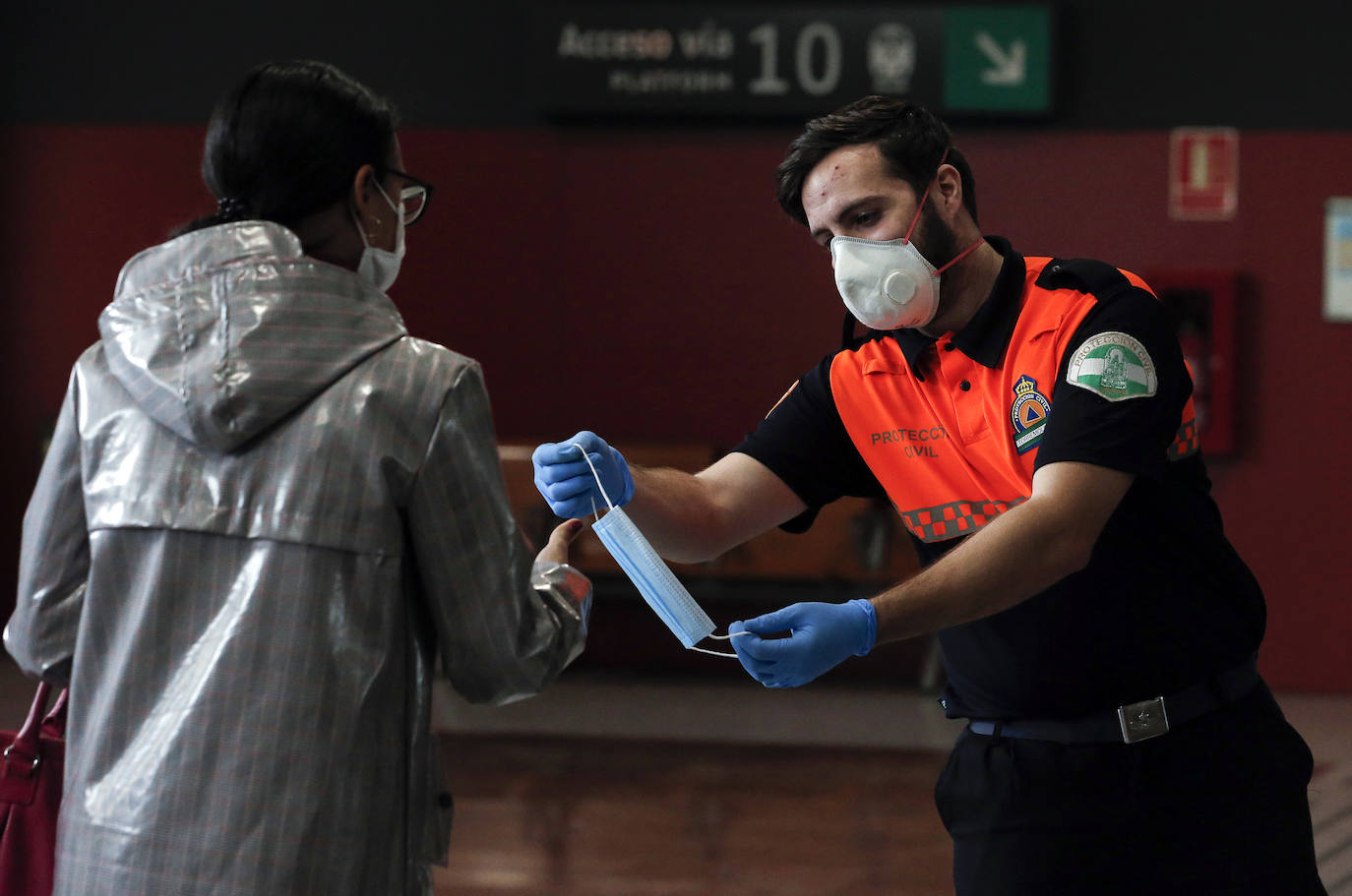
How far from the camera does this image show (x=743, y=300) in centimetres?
575

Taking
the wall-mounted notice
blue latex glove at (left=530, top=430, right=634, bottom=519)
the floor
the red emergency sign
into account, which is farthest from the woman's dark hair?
the wall-mounted notice

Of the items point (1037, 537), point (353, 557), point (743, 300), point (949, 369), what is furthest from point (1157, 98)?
point (353, 557)

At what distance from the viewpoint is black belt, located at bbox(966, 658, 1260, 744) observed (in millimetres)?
1515

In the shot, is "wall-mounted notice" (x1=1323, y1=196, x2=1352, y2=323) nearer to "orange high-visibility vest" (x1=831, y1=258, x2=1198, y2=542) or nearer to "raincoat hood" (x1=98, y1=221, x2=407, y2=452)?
"orange high-visibility vest" (x1=831, y1=258, x2=1198, y2=542)

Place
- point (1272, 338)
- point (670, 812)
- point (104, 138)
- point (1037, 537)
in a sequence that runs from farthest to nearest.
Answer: point (104, 138) < point (1272, 338) < point (670, 812) < point (1037, 537)

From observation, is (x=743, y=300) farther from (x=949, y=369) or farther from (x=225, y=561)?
(x=225, y=561)

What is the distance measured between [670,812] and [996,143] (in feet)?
10.7

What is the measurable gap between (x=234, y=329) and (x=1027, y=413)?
36.9 inches

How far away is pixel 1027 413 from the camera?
1.58 m

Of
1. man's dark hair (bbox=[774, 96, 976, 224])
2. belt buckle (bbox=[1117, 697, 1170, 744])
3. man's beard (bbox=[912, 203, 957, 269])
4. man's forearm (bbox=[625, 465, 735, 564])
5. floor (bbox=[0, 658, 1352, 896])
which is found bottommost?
floor (bbox=[0, 658, 1352, 896])

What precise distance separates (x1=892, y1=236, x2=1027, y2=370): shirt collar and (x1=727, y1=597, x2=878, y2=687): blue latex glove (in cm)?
43

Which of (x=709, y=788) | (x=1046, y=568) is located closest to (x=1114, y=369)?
(x=1046, y=568)

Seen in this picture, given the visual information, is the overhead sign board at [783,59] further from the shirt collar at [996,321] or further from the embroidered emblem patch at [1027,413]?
the embroidered emblem patch at [1027,413]

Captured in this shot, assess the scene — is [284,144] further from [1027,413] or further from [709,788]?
[709,788]
